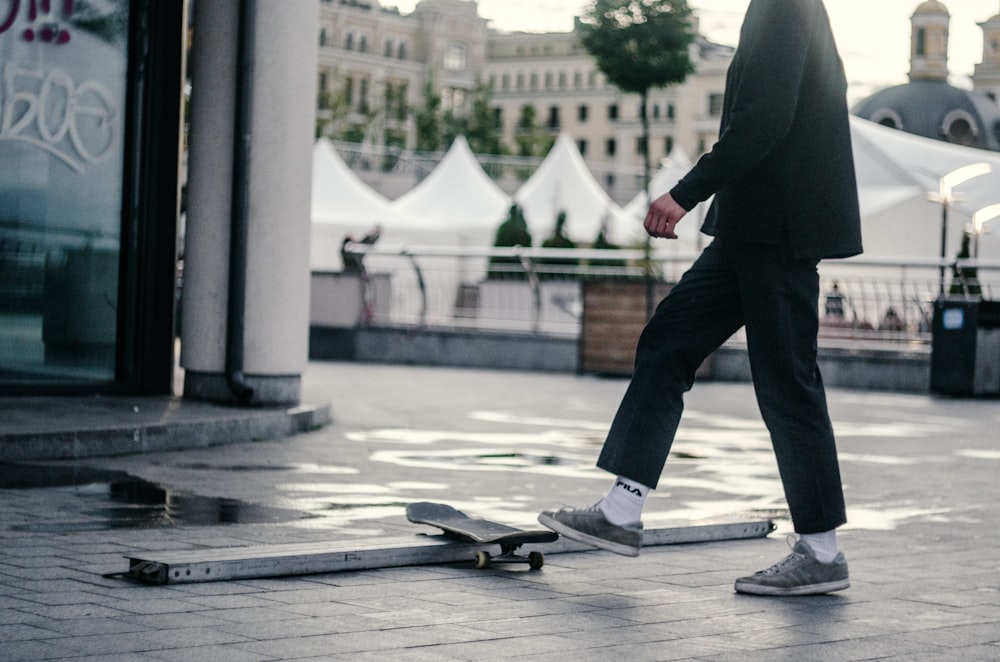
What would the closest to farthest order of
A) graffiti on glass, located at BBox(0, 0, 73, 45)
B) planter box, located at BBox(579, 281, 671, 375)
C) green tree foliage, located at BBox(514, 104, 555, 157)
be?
graffiti on glass, located at BBox(0, 0, 73, 45)
planter box, located at BBox(579, 281, 671, 375)
green tree foliage, located at BBox(514, 104, 555, 157)

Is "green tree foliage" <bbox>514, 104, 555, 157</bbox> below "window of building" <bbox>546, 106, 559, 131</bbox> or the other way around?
below

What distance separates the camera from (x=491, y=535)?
5.46 m

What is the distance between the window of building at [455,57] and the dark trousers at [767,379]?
13283 centimetres

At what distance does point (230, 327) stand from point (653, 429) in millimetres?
6155

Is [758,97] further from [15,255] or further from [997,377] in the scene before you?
[997,377]

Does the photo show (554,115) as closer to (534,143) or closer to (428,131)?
(534,143)

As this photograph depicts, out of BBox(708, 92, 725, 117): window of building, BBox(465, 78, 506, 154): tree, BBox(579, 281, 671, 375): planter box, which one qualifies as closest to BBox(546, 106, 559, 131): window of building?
BBox(708, 92, 725, 117): window of building

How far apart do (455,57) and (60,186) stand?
12952 cm

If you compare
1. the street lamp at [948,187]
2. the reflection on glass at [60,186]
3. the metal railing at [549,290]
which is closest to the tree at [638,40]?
the metal railing at [549,290]

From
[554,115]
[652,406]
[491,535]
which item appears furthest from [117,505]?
[554,115]

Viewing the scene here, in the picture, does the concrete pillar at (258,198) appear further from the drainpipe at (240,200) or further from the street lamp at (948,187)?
the street lamp at (948,187)

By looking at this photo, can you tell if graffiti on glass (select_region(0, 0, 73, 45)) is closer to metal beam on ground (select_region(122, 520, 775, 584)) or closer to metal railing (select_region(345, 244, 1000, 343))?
metal beam on ground (select_region(122, 520, 775, 584))

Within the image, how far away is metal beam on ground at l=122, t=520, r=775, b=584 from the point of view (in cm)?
498

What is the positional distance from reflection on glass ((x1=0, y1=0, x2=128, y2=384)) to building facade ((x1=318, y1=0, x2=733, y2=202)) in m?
93.7
